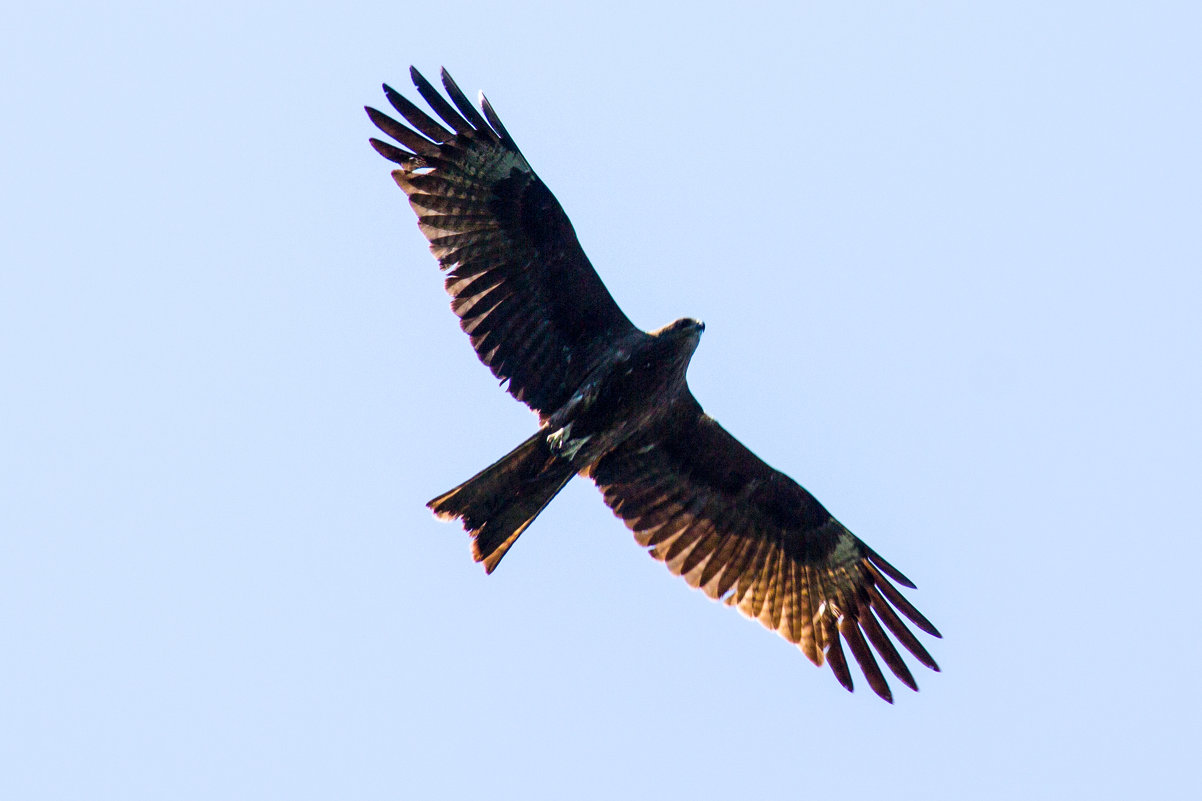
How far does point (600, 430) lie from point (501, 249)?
4.70 ft

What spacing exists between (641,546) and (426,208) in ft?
10.1

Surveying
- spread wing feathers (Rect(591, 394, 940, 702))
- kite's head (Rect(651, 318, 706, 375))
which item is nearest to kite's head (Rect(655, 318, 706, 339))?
kite's head (Rect(651, 318, 706, 375))

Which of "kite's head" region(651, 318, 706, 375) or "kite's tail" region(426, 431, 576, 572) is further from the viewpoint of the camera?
"kite's head" region(651, 318, 706, 375)

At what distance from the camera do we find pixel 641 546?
445 inches

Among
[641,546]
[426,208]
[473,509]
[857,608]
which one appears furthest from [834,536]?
[426,208]

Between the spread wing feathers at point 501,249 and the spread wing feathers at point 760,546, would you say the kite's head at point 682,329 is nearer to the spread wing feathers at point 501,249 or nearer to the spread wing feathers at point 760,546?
the spread wing feathers at point 501,249

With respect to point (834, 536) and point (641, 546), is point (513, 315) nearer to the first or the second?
point (641, 546)

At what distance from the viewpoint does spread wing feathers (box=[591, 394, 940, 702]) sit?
11148mm

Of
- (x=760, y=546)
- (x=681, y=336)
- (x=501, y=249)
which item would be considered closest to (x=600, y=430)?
(x=681, y=336)

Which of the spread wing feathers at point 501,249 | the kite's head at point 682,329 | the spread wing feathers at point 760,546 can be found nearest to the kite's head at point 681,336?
the kite's head at point 682,329

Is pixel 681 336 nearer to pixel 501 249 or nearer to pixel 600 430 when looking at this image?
pixel 600 430

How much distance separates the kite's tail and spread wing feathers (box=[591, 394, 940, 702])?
3.53 ft

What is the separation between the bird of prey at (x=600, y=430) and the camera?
10.1 meters

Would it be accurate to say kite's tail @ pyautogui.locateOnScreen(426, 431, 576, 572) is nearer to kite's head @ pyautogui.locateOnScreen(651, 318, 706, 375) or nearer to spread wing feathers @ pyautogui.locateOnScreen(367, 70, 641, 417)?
spread wing feathers @ pyautogui.locateOnScreen(367, 70, 641, 417)
